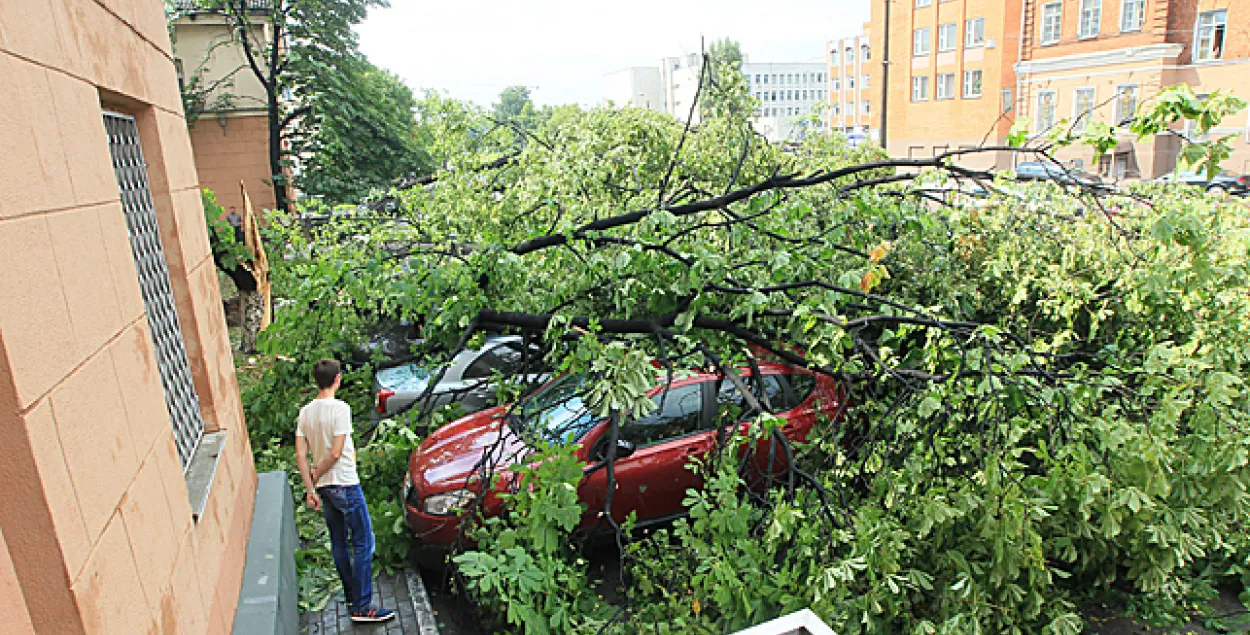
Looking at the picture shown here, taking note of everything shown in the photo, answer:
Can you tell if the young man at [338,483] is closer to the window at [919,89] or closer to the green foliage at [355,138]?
the green foliage at [355,138]

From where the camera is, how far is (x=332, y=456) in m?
4.74

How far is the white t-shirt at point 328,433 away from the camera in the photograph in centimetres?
479

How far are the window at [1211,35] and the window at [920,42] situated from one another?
13.5m

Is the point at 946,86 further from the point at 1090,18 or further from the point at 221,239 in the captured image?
the point at 221,239

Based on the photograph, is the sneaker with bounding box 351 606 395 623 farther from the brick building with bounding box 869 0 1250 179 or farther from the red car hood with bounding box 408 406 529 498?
the brick building with bounding box 869 0 1250 179

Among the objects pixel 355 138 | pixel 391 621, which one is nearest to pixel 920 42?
pixel 355 138

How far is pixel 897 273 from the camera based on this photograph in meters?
7.01

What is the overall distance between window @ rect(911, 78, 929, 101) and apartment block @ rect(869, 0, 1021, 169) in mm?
55

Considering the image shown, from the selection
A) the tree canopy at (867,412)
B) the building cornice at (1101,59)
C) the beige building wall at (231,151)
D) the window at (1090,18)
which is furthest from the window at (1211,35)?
the beige building wall at (231,151)

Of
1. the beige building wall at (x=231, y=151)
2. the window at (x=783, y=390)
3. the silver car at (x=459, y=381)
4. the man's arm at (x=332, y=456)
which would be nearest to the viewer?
the man's arm at (x=332, y=456)

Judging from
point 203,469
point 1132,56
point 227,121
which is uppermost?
point 1132,56

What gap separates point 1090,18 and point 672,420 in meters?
36.7

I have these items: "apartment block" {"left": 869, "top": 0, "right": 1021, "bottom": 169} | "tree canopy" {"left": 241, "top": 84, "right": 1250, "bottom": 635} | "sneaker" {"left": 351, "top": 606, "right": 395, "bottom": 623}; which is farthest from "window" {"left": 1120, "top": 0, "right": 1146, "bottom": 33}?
"sneaker" {"left": 351, "top": 606, "right": 395, "bottom": 623}

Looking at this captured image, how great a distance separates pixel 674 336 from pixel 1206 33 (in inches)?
1421
